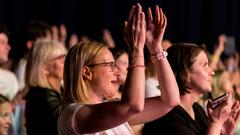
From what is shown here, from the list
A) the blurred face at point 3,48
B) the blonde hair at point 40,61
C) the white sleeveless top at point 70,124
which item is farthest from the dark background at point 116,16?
the white sleeveless top at point 70,124

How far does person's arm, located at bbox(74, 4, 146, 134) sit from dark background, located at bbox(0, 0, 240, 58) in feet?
19.4

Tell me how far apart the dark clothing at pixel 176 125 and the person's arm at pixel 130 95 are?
0.80 m

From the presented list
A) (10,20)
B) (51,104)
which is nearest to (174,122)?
(51,104)

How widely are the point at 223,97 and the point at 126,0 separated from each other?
5.87m

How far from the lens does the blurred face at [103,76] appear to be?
3.21 meters

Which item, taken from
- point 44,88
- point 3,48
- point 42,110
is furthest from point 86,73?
point 3,48

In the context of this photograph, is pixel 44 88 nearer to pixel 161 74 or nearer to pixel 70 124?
pixel 161 74

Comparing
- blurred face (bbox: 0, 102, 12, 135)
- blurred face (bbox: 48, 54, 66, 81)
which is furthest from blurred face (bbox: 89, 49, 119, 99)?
blurred face (bbox: 48, 54, 66, 81)

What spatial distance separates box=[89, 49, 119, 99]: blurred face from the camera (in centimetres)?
321

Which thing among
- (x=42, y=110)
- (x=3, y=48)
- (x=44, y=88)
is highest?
(x=3, y=48)

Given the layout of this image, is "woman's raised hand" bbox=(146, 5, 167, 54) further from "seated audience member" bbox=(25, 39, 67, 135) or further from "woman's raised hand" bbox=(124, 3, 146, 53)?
"seated audience member" bbox=(25, 39, 67, 135)

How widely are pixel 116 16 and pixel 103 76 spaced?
6.24 meters

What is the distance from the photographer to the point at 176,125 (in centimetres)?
366

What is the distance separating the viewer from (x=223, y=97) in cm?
356
